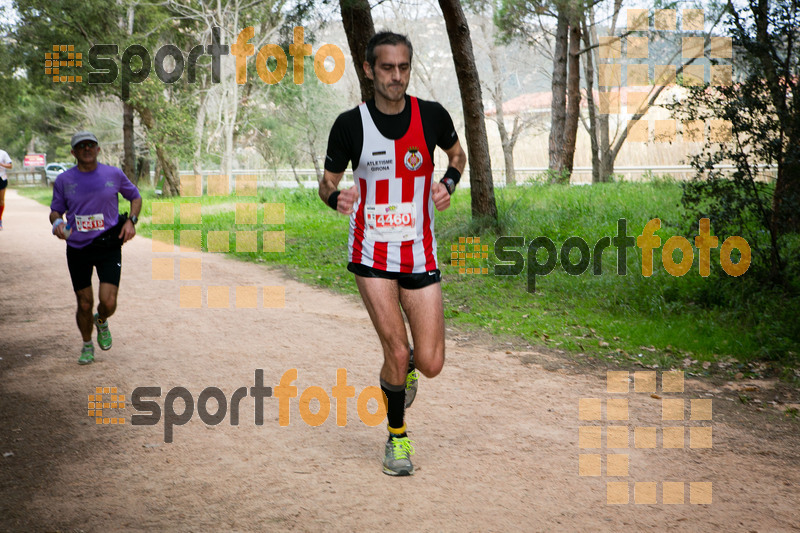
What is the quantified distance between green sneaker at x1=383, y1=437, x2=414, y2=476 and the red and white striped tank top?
3.55 ft

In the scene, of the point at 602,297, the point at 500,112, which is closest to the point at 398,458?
the point at 602,297

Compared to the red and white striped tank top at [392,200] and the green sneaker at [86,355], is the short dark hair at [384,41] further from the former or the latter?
the green sneaker at [86,355]

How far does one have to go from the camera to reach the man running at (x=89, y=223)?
6922mm

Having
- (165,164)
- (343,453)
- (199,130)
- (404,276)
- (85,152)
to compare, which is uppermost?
(199,130)

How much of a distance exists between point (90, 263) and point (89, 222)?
40 cm

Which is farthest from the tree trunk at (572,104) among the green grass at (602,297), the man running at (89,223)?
the man running at (89,223)

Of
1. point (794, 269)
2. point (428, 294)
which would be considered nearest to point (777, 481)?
point (428, 294)

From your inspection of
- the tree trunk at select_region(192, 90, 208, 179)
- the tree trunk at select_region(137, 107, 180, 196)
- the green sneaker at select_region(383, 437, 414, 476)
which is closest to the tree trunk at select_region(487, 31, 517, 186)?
the tree trunk at select_region(192, 90, 208, 179)

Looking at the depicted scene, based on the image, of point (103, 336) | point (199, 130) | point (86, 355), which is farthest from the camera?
point (199, 130)

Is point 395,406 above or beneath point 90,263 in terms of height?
beneath

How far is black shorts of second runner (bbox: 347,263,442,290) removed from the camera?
4.39 m

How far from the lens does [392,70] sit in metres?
4.20

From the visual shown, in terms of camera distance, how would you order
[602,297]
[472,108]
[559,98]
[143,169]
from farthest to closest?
[143,169] → [559,98] → [472,108] → [602,297]

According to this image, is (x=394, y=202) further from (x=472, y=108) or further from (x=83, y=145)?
(x=472, y=108)
